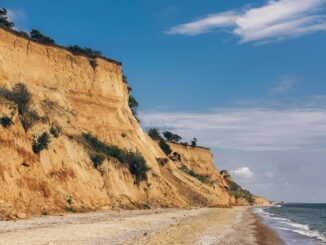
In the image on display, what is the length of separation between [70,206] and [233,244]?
15217 millimetres

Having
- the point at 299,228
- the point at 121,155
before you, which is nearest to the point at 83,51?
the point at 121,155

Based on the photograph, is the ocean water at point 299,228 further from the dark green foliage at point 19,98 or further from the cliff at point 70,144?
the dark green foliage at point 19,98

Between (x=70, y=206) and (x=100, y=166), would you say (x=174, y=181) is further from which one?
(x=70, y=206)

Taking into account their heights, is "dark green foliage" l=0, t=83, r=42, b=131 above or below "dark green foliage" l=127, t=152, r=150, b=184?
above

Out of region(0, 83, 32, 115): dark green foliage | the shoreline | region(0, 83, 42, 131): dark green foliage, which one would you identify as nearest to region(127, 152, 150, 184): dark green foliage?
region(0, 83, 42, 131): dark green foliage

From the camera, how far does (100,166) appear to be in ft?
123

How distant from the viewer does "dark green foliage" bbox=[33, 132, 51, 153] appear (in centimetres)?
2835

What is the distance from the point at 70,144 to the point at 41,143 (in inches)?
260

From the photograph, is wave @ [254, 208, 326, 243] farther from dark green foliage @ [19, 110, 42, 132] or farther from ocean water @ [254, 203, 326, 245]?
dark green foliage @ [19, 110, 42, 132]

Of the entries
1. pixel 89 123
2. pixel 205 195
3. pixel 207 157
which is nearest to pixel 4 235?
pixel 89 123

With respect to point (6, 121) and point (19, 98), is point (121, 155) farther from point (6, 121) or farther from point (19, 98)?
point (6, 121)

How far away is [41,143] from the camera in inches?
1132

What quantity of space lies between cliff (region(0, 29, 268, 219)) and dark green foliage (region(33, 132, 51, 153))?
20.5 inches

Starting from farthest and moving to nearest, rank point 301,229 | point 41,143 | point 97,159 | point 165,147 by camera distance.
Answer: point 165,147 < point 97,159 < point 301,229 < point 41,143
